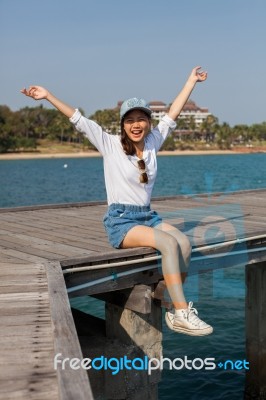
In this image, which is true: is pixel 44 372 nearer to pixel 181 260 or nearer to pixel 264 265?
pixel 181 260

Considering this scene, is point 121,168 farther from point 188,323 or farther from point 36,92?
point 188,323

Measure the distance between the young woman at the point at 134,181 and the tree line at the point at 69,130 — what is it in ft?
320

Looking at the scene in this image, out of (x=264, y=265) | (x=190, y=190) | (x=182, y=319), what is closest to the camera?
(x=182, y=319)

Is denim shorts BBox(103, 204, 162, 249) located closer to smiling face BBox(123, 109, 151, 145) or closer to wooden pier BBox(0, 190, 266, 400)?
wooden pier BBox(0, 190, 266, 400)

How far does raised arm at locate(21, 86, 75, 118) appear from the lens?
5.52 metres

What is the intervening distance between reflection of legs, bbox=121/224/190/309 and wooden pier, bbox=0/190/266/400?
0.19 m

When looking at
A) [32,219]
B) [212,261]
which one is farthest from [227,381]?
[32,219]

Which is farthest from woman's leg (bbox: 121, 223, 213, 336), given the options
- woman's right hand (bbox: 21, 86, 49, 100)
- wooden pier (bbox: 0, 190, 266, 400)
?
woman's right hand (bbox: 21, 86, 49, 100)

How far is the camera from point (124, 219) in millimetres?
5906

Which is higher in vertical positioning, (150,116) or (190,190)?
(150,116)

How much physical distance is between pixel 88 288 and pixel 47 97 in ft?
6.20

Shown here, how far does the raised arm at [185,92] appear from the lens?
6176 millimetres

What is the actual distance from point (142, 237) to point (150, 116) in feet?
3.97

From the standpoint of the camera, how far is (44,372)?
10.0ft
